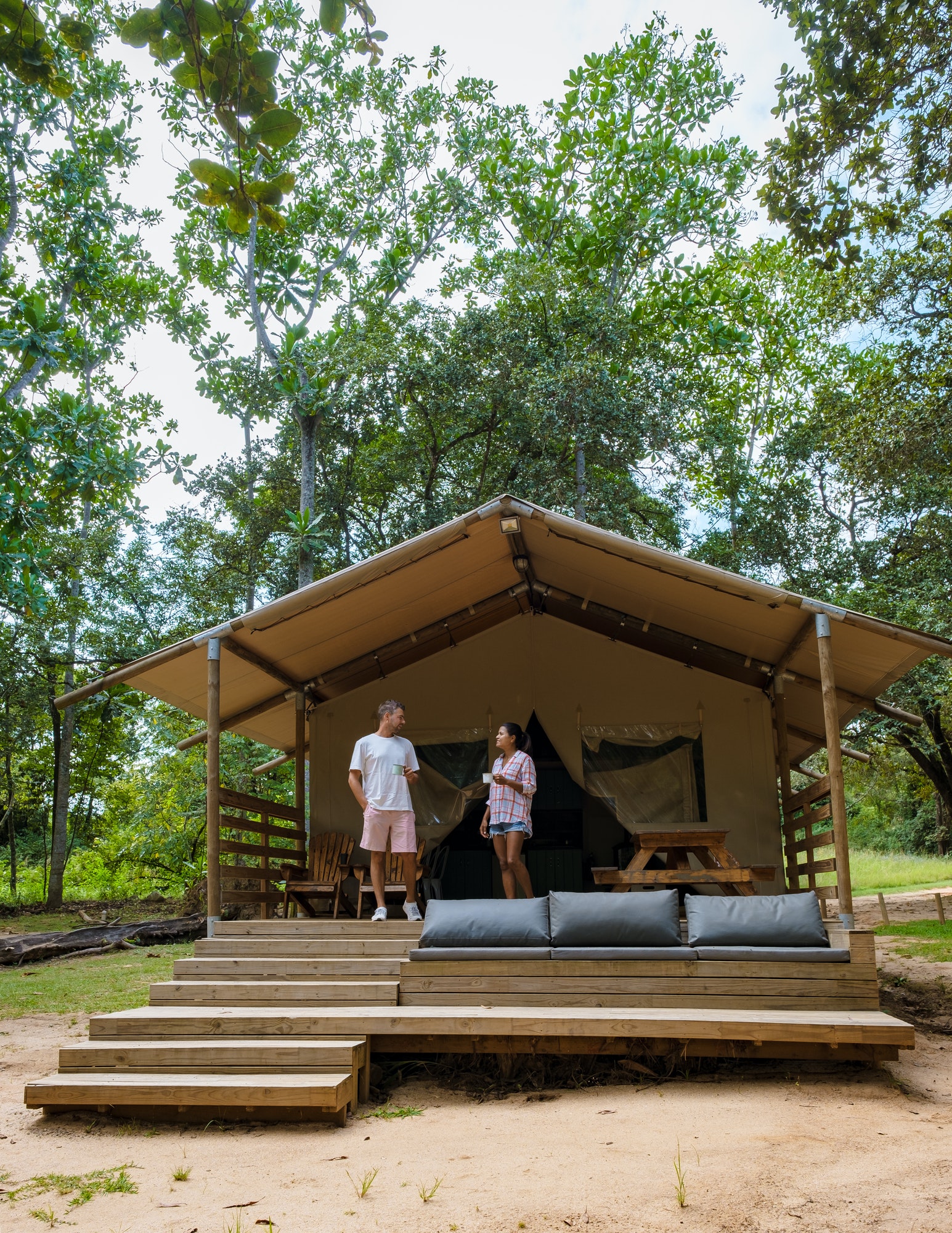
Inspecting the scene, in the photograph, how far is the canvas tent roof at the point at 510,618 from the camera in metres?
5.89

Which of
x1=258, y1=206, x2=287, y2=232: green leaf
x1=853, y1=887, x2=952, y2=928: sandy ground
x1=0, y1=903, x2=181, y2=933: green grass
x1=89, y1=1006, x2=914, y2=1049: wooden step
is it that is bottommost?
x1=853, y1=887, x2=952, y2=928: sandy ground

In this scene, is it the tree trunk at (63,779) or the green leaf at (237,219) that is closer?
the green leaf at (237,219)

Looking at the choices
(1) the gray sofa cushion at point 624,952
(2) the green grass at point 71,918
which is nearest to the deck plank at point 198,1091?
(1) the gray sofa cushion at point 624,952

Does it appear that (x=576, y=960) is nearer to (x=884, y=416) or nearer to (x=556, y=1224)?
(x=556, y=1224)

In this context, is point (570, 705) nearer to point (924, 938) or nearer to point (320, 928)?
point (320, 928)

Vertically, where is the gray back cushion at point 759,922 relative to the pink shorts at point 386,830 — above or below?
below

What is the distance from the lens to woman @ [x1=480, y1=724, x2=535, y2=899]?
618 centimetres

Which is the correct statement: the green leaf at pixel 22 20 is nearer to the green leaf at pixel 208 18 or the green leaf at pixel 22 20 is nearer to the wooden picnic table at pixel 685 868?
the green leaf at pixel 208 18

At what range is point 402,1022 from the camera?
458cm

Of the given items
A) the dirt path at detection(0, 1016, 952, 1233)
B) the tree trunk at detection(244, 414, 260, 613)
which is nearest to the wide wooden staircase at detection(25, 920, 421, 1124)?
the dirt path at detection(0, 1016, 952, 1233)

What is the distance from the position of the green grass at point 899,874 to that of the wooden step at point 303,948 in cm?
1450

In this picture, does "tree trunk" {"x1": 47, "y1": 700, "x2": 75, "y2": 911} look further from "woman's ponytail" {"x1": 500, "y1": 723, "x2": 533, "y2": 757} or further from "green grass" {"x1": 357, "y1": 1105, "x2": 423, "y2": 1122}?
"green grass" {"x1": 357, "y1": 1105, "x2": 423, "y2": 1122}

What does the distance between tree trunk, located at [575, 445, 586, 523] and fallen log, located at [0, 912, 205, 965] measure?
7769mm

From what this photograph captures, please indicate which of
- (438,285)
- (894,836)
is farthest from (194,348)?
(894,836)
